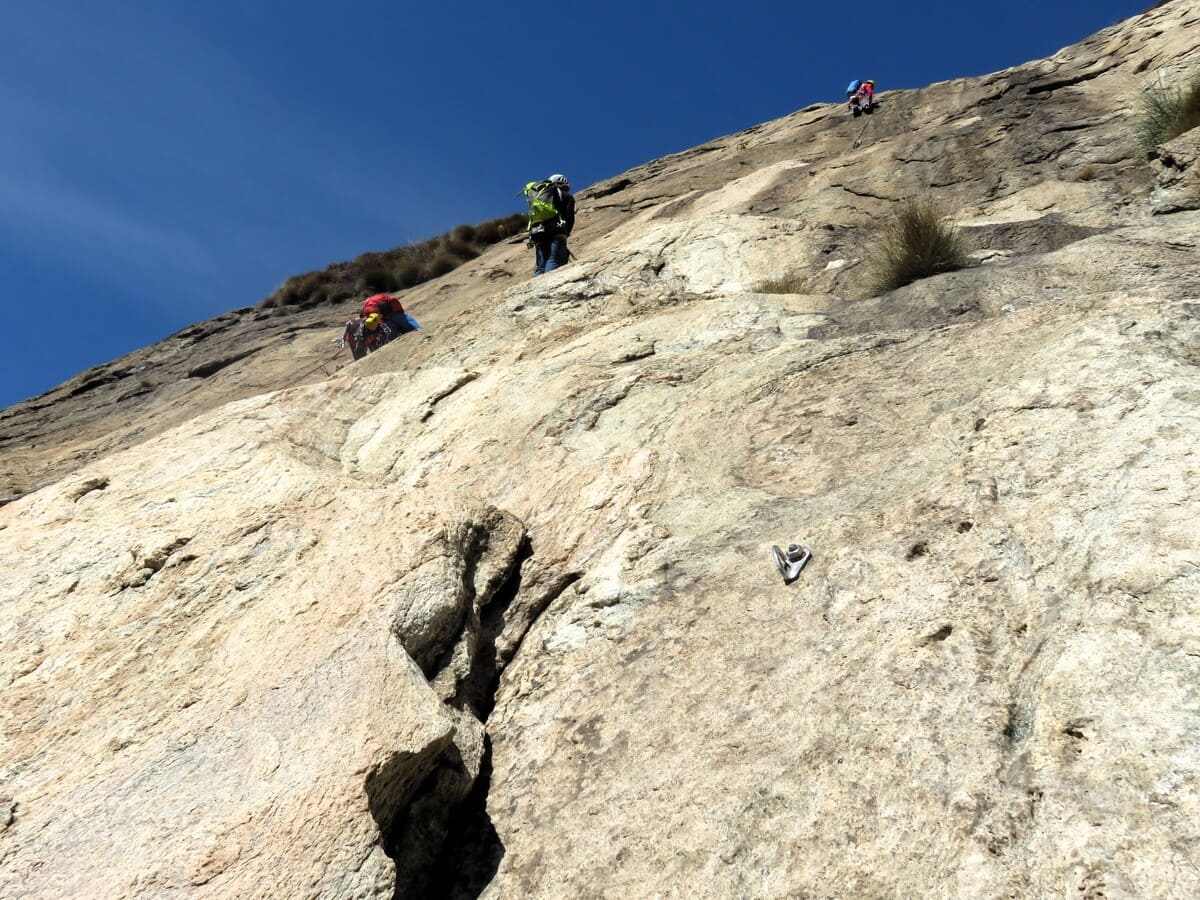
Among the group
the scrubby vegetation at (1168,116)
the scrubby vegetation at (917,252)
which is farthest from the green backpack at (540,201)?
the scrubby vegetation at (1168,116)

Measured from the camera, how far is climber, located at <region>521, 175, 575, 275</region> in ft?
38.4

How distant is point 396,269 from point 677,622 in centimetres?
1956

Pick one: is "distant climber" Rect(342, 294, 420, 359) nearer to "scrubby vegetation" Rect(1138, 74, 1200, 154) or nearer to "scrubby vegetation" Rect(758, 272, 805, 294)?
"scrubby vegetation" Rect(758, 272, 805, 294)

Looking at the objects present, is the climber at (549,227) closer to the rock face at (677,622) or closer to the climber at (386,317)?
the climber at (386,317)

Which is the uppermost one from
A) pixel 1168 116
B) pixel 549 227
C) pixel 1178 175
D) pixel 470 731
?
pixel 549 227

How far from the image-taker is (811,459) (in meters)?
4.65

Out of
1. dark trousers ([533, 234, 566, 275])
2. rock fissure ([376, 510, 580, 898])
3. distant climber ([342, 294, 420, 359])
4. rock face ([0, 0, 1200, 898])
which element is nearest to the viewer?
rock face ([0, 0, 1200, 898])

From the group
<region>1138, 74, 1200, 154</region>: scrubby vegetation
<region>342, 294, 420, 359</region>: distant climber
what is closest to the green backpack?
<region>342, 294, 420, 359</region>: distant climber

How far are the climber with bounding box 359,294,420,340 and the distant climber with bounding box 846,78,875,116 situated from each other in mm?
9439

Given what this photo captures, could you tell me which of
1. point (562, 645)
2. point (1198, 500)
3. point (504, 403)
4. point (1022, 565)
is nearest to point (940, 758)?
point (1022, 565)

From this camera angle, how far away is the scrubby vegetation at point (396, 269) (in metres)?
21.0

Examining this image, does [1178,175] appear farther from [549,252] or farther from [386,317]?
[386,317]

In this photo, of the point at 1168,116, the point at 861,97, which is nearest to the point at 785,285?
the point at 1168,116

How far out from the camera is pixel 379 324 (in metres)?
12.4
